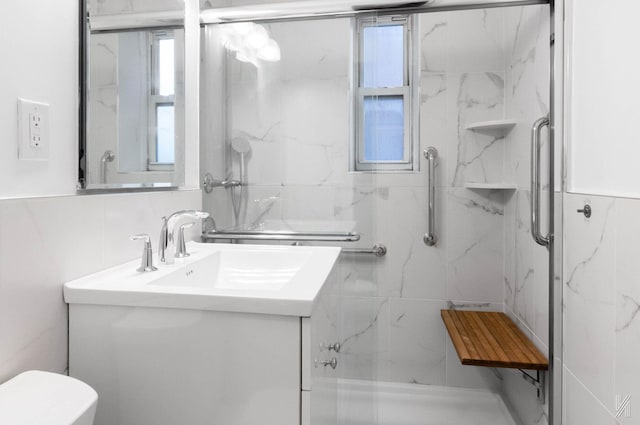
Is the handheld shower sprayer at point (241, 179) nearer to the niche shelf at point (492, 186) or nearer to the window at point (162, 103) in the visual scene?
the window at point (162, 103)

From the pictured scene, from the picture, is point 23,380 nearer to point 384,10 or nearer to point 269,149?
point 269,149

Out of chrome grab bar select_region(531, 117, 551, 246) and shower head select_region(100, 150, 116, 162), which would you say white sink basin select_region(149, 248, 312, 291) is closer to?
shower head select_region(100, 150, 116, 162)

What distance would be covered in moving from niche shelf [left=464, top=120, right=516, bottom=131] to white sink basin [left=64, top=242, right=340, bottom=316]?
1.08 meters

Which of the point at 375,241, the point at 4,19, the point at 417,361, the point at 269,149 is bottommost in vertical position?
the point at 417,361

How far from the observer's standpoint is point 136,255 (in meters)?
1.12

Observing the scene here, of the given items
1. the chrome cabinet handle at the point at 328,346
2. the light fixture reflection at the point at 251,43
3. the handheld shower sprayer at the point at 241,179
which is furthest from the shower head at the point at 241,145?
the chrome cabinet handle at the point at 328,346

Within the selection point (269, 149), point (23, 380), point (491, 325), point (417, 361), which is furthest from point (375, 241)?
point (23, 380)

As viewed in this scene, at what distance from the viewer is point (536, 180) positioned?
143 centimetres

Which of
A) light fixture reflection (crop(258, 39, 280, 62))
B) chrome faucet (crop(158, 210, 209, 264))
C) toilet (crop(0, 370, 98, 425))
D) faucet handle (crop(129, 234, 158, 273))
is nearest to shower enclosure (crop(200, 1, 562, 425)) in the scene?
light fixture reflection (crop(258, 39, 280, 62))

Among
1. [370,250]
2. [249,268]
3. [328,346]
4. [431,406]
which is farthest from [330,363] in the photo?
[431,406]

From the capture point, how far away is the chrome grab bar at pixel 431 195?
6.56ft

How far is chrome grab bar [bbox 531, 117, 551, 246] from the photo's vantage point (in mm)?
1425

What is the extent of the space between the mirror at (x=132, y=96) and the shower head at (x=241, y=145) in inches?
7.9

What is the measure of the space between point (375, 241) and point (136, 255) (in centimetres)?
98
